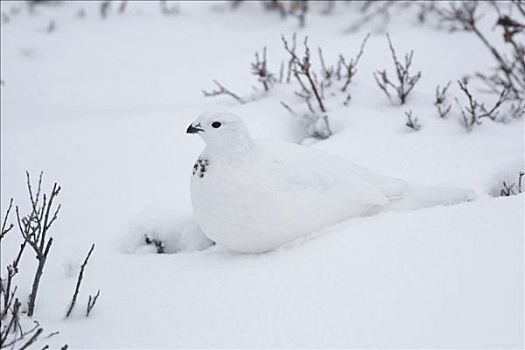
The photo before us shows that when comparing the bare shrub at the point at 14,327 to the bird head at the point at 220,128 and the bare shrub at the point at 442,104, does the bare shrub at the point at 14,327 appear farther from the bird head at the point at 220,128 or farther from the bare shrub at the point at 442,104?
the bare shrub at the point at 442,104

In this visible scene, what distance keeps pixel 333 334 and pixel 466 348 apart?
1.22 ft

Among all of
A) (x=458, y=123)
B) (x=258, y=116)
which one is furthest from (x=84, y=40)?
(x=458, y=123)

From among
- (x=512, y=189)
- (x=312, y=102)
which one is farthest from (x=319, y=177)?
(x=312, y=102)

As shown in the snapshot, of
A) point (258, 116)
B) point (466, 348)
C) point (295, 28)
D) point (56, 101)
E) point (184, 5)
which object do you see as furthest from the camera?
point (184, 5)

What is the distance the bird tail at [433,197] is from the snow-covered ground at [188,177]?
231mm

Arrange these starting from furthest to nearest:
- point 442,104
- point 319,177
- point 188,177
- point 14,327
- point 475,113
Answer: point 442,104 < point 475,113 < point 188,177 < point 319,177 < point 14,327

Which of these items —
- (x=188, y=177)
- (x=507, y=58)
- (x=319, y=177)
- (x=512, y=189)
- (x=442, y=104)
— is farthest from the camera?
(x=507, y=58)

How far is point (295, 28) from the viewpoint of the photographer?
568 centimetres

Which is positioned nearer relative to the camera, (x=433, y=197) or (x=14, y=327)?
→ (x=14, y=327)

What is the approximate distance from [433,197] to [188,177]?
4.44 feet

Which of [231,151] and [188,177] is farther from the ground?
[231,151]

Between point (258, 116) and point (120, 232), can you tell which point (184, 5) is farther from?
point (120, 232)

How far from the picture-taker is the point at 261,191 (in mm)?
2348

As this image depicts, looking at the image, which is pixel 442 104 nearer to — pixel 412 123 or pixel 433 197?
pixel 412 123
